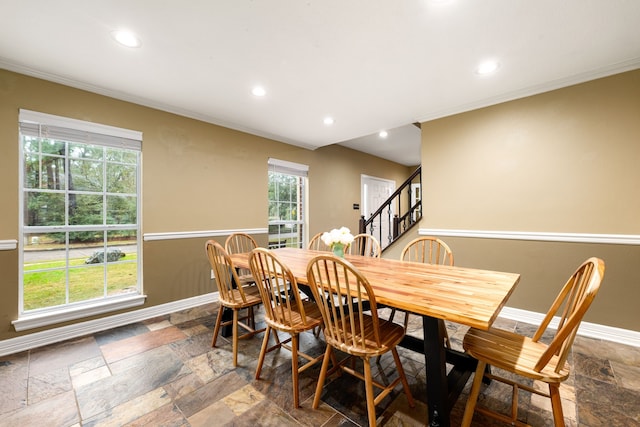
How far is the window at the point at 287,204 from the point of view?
14.6 ft

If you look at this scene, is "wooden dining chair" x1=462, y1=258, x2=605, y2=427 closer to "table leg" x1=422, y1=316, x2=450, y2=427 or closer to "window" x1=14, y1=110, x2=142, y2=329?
"table leg" x1=422, y1=316, x2=450, y2=427

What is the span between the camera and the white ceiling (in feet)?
5.52

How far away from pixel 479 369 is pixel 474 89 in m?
2.57

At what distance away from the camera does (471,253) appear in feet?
10.4

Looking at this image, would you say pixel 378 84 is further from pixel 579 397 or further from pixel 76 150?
pixel 76 150

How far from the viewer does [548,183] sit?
2719mm

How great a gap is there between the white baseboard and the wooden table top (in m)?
1.63

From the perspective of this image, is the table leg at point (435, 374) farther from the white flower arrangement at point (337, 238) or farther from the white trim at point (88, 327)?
the white trim at point (88, 327)

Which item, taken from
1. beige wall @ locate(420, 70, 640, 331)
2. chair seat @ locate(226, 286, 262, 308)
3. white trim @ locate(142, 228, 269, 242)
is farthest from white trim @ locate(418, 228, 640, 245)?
white trim @ locate(142, 228, 269, 242)

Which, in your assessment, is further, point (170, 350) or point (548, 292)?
point (548, 292)

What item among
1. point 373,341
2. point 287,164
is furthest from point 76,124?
point 373,341

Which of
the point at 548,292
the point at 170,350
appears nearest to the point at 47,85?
the point at 170,350

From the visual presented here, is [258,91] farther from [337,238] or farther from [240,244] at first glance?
[240,244]

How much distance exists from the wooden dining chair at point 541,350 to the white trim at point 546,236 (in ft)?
5.10
